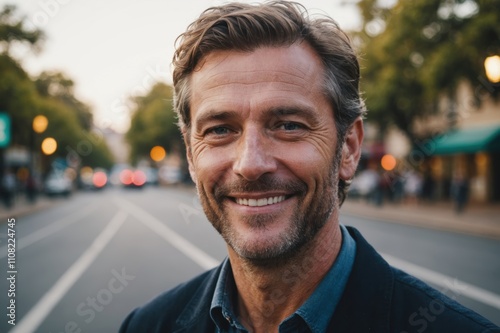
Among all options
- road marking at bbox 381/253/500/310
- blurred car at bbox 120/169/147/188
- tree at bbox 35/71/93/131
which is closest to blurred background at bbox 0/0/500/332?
road marking at bbox 381/253/500/310

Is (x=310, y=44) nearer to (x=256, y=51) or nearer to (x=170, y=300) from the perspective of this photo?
(x=256, y=51)

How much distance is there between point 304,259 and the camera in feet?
6.57

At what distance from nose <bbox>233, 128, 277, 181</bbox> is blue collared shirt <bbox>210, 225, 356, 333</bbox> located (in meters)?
0.51

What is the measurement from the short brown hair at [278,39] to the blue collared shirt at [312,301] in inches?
21.1

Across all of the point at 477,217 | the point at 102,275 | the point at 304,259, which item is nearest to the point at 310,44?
the point at 304,259

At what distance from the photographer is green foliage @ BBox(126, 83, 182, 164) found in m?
68.0

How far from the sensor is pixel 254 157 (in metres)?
1.92

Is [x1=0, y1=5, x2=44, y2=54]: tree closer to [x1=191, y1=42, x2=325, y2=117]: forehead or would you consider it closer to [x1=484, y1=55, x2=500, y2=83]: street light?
[x1=484, y1=55, x2=500, y2=83]: street light

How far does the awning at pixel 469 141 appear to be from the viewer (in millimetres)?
23750

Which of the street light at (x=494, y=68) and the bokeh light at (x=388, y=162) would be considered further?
the bokeh light at (x=388, y=162)

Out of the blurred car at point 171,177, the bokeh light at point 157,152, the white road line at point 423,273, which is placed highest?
the white road line at point 423,273

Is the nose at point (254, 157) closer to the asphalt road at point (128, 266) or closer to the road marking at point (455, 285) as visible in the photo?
the asphalt road at point (128, 266)

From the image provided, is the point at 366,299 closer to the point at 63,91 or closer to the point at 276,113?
the point at 276,113

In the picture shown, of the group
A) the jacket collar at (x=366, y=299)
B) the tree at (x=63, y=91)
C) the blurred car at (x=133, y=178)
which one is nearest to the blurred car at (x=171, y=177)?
the blurred car at (x=133, y=178)
